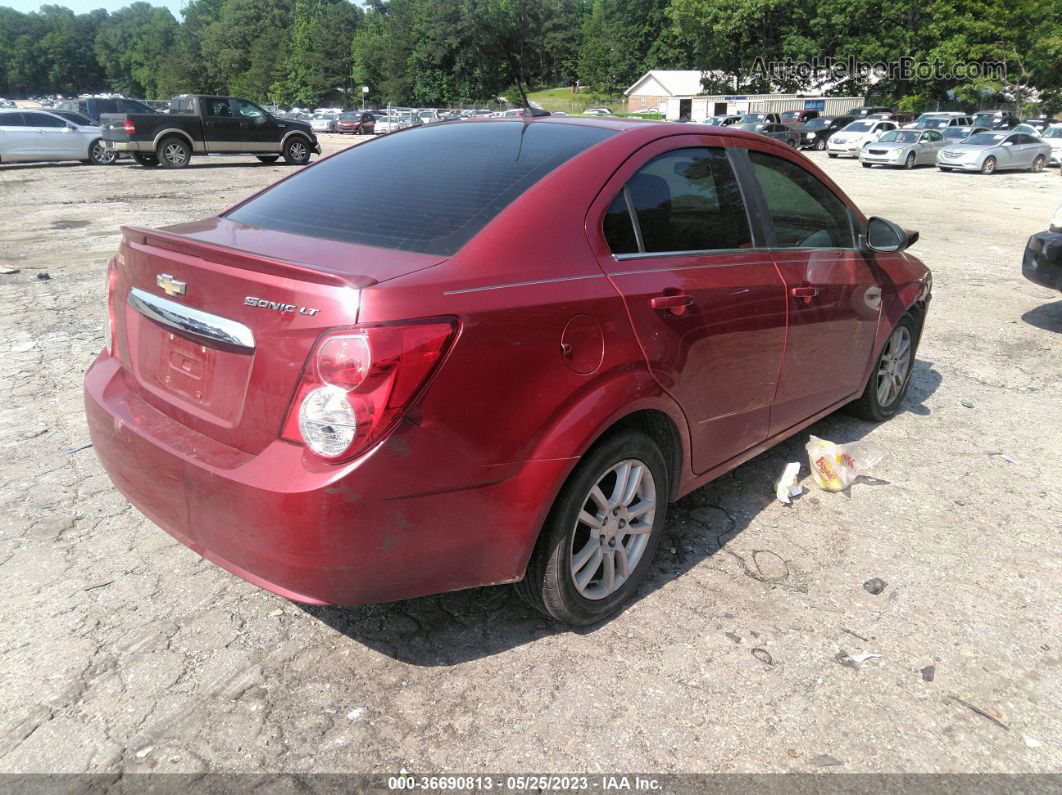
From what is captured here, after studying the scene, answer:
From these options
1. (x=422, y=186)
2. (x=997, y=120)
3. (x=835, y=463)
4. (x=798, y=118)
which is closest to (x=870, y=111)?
(x=997, y=120)

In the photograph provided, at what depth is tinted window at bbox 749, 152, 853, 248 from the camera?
3.56m

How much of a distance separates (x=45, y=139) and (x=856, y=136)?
94.0 feet

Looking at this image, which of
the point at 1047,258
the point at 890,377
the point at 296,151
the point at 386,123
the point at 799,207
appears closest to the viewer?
the point at 799,207

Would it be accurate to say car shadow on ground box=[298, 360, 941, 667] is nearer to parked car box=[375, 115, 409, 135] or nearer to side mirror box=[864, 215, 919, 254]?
side mirror box=[864, 215, 919, 254]

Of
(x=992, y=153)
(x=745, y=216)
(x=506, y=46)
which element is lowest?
(x=745, y=216)

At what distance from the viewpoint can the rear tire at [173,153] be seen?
67.4ft

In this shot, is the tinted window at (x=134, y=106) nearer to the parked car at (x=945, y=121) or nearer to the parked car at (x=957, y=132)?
the parked car at (x=957, y=132)

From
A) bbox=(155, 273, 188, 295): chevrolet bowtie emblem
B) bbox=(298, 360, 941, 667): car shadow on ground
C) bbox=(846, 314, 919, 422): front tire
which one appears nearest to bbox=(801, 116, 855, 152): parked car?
bbox=(846, 314, 919, 422): front tire

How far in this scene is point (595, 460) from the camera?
2605mm

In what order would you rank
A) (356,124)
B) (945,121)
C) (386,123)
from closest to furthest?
(945,121) → (386,123) → (356,124)

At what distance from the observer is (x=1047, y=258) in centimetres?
682

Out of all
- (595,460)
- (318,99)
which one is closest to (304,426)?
(595,460)

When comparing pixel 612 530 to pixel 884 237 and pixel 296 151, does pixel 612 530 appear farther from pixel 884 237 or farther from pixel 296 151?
pixel 296 151

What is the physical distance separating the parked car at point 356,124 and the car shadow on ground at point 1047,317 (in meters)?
49.1
